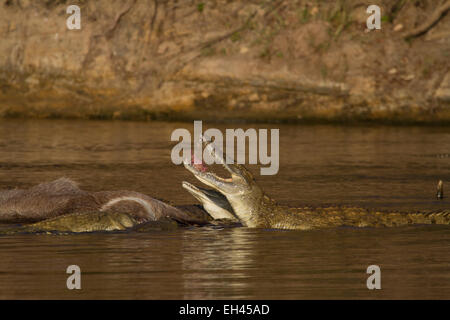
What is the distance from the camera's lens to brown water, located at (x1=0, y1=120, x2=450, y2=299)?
27.3ft

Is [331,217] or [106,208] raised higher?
[106,208]

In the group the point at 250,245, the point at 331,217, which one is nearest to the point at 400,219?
the point at 331,217

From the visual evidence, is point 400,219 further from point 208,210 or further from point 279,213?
point 208,210

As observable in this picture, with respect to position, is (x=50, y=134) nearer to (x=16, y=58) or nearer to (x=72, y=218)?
(x=16, y=58)

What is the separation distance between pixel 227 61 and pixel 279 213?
46.2 ft

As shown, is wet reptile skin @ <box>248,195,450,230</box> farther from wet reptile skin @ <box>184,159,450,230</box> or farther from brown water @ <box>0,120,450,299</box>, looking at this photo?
brown water @ <box>0,120,450,299</box>

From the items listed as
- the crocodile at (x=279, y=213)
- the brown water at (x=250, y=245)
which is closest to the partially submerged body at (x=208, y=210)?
the crocodile at (x=279, y=213)

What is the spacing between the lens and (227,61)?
25828 mm

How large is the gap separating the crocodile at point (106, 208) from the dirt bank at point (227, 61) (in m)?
13.4

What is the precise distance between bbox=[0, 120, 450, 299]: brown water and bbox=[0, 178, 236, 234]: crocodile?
523 millimetres

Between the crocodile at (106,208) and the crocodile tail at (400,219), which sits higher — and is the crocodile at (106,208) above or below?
above

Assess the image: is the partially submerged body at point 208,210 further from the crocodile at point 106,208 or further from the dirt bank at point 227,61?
the dirt bank at point 227,61

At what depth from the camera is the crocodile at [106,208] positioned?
38.3ft
